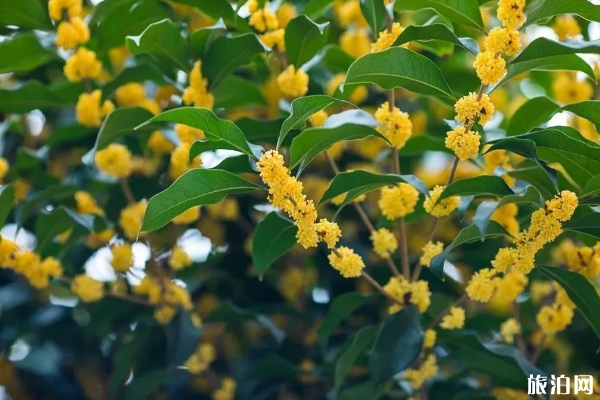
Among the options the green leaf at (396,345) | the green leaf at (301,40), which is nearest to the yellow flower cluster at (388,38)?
the green leaf at (301,40)

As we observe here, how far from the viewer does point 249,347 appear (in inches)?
62.4

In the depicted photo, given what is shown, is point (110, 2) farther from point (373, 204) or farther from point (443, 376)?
point (443, 376)

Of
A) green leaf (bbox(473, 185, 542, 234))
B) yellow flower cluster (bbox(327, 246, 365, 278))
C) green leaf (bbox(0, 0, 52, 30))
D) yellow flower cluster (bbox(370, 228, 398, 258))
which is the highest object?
green leaf (bbox(0, 0, 52, 30))

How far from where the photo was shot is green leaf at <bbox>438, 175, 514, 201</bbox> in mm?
974

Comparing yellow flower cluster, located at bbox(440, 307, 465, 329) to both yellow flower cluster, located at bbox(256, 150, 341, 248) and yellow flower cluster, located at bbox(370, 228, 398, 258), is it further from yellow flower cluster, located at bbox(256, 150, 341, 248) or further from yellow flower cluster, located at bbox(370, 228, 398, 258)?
yellow flower cluster, located at bbox(256, 150, 341, 248)

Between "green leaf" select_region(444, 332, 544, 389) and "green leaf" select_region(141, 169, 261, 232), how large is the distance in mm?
475

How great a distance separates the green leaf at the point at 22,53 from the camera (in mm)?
1316

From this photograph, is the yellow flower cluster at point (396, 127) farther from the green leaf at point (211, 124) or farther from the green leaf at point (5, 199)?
the green leaf at point (5, 199)

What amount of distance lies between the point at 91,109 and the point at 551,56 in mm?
755

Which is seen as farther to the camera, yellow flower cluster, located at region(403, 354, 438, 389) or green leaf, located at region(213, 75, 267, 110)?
green leaf, located at region(213, 75, 267, 110)

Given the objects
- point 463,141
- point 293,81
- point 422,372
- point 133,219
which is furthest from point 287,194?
point 133,219

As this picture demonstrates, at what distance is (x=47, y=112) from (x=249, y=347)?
0.73 m

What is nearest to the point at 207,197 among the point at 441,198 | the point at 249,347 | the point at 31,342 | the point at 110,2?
the point at 441,198

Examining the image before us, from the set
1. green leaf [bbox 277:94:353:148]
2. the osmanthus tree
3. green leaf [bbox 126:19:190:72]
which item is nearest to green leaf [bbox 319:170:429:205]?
the osmanthus tree
